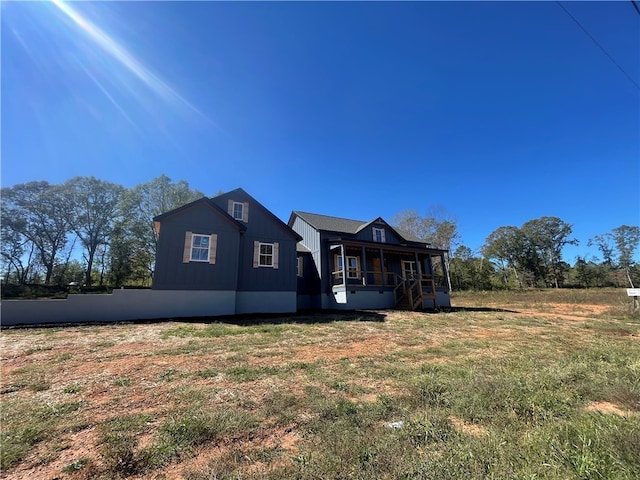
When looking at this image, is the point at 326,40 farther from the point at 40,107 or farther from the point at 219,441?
the point at 219,441

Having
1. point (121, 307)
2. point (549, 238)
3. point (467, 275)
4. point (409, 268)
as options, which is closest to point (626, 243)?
point (549, 238)

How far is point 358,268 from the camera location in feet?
63.8

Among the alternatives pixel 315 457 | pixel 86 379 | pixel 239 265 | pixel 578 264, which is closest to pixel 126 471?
pixel 315 457

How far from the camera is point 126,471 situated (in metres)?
2.23

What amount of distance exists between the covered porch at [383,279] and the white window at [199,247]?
7.07 m

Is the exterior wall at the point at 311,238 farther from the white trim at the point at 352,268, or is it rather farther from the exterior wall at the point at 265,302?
the exterior wall at the point at 265,302

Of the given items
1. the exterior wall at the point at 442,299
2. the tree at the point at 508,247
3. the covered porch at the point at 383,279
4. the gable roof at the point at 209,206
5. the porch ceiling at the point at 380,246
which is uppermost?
the tree at the point at 508,247

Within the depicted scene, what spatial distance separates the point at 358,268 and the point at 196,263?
10876 mm

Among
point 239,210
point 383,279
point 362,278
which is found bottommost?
point 383,279

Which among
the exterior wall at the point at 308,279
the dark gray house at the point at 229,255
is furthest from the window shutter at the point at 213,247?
the exterior wall at the point at 308,279

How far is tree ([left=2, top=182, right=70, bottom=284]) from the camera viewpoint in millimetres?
29828

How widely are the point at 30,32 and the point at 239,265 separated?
33.4 feet

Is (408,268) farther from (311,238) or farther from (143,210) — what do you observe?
(143,210)

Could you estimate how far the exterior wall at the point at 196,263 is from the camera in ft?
39.6
